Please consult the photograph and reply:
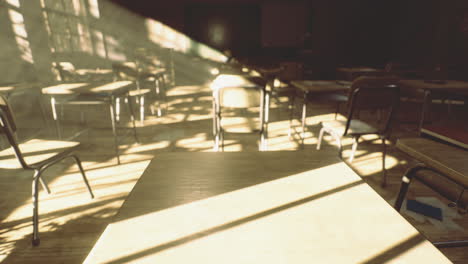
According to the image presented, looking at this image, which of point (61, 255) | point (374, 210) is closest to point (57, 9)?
point (61, 255)

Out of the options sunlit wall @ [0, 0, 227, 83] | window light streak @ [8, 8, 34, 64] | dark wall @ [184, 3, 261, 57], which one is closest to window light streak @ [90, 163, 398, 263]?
sunlit wall @ [0, 0, 227, 83]

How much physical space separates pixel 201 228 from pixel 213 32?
911cm

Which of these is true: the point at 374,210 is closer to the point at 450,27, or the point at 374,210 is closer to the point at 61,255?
the point at 61,255

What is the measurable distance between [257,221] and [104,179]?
2.26 m

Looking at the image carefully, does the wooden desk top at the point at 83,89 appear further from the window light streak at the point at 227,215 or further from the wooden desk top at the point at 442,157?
the wooden desk top at the point at 442,157

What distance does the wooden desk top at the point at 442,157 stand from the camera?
800 millimetres

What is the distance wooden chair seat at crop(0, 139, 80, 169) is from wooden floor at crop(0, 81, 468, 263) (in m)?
0.47

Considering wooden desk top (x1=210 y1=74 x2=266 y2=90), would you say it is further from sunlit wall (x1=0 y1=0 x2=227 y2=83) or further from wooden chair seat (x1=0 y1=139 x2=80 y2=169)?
sunlit wall (x1=0 y1=0 x2=227 y2=83)

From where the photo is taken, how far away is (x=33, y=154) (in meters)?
1.76

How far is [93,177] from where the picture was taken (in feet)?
8.14

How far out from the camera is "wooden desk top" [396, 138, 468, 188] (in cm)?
80

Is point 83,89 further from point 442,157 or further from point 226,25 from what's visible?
point 226,25

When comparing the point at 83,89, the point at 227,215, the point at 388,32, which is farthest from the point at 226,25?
the point at 227,215

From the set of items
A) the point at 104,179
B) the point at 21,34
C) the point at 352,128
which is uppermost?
the point at 21,34
